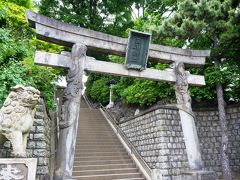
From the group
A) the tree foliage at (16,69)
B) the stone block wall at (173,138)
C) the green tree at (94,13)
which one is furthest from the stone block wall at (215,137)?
the green tree at (94,13)

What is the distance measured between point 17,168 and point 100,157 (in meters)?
5.82

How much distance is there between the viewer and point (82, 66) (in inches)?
273

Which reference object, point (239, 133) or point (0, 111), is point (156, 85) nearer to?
point (239, 133)

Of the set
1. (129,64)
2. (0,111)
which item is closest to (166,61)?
(129,64)

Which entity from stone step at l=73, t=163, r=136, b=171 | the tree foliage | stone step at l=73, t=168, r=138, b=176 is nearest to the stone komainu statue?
the tree foliage

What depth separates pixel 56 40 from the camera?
679 centimetres

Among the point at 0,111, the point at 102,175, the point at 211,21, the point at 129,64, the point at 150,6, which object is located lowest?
the point at 102,175

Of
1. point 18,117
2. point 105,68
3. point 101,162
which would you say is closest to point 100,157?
point 101,162

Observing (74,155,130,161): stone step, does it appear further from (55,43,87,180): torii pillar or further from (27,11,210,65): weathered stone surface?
(27,11,210,65): weathered stone surface

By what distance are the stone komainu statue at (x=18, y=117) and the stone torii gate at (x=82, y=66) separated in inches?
52.6

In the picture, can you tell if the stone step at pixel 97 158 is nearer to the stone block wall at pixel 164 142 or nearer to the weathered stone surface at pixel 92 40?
the stone block wall at pixel 164 142

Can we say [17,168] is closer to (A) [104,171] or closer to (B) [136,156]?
(A) [104,171]

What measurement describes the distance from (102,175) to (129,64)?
4.17 m

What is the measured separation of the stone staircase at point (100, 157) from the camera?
930 cm
